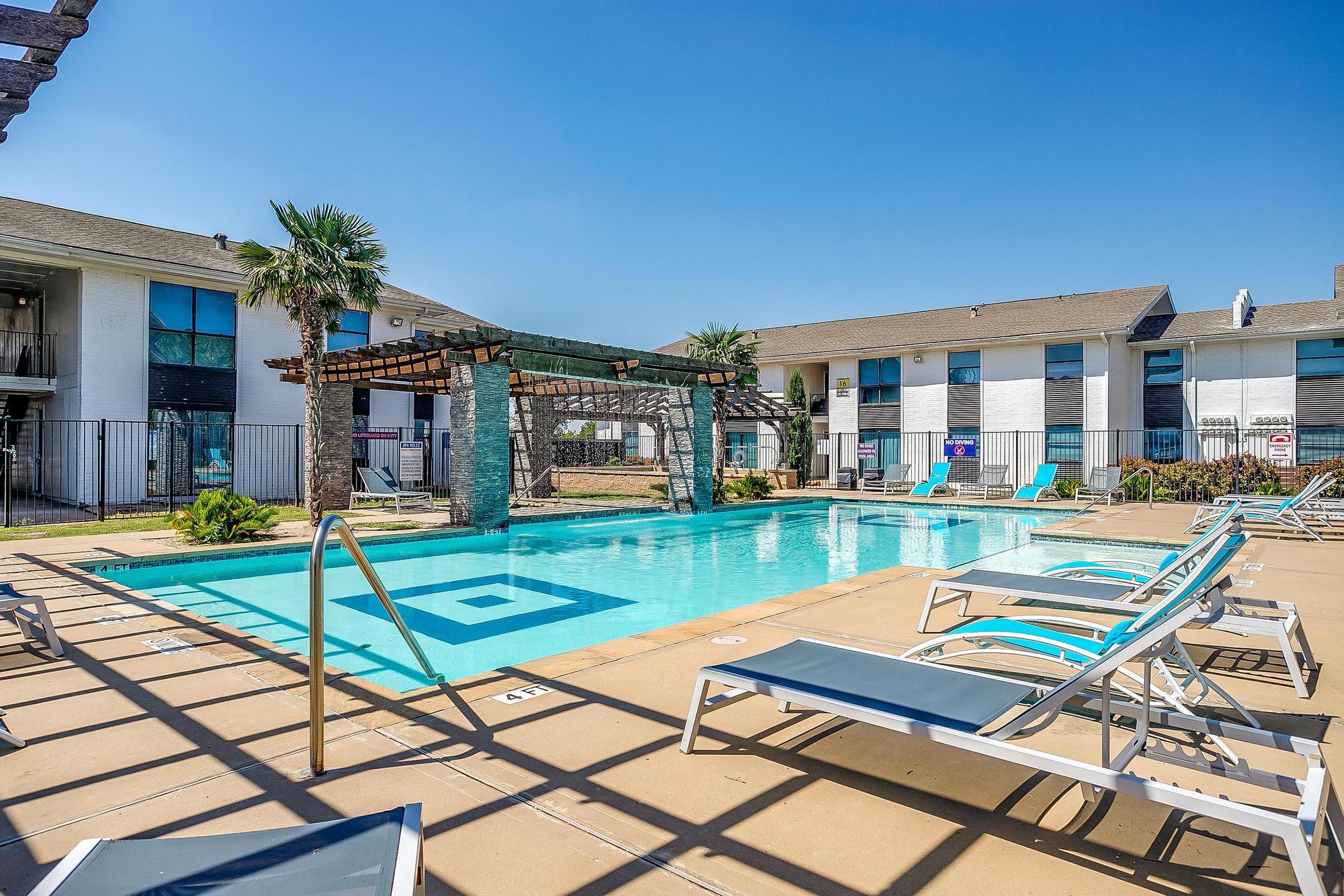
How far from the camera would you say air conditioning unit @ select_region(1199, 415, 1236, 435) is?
75.6 ft

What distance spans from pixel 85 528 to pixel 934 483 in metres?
19.9

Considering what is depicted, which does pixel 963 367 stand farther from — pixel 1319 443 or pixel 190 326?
pixel 190 326

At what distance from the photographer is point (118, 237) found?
59.2 ft

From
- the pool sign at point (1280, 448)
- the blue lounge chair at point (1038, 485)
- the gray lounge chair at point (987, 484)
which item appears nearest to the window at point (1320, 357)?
the pool sign at point (1280, 448)

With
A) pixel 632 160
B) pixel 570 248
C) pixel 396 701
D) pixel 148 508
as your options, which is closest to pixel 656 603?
pixel 396 701

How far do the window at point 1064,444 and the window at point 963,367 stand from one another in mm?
3140

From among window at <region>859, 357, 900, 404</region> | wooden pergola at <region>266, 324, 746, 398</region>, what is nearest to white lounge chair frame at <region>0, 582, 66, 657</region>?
wooden pergola at <region>266, 324, 746, 398</region>

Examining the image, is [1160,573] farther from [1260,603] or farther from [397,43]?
[397,43]

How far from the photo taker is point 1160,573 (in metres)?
4.70

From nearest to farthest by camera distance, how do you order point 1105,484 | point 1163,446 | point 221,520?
1. point 221,520
2. point 1105,484
3. point 1163,446

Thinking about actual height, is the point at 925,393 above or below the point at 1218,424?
above

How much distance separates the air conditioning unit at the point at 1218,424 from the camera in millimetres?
A: 23031

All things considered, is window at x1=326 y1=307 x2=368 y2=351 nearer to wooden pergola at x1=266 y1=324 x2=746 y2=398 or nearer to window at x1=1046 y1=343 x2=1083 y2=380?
wooden pergola at x1=266 y1=324 x2=746 y2=398

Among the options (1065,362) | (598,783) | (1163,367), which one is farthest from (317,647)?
(1163,367)
